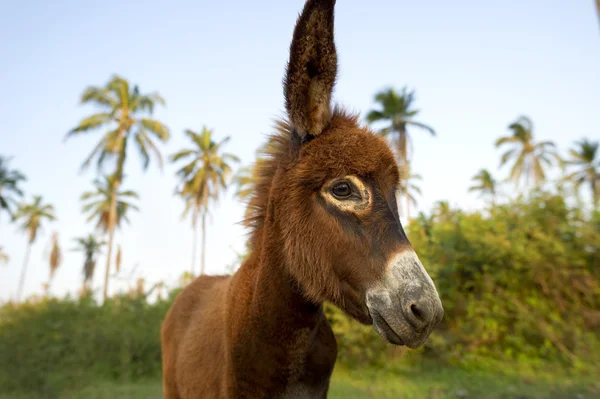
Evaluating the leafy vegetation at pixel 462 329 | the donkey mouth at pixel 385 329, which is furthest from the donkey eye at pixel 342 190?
the leafy vegetation at pixel 462 329

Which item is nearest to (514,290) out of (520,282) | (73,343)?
(520,282)

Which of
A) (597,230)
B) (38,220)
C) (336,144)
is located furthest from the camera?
(38,220)

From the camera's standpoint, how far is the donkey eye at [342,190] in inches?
87.0

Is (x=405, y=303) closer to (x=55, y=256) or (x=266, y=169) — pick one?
(x=266, y=169)

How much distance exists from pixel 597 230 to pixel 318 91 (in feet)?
37.4

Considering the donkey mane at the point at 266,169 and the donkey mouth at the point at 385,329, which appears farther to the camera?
the donkey mane at the point at 266,169

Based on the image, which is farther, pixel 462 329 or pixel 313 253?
pixel 462 329

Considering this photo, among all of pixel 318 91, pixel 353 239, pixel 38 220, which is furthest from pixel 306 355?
pixel 38 220

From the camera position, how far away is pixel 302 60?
2.35 m

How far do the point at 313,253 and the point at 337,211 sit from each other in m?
0.26

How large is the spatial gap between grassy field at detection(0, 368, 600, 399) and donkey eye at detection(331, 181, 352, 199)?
7.28m

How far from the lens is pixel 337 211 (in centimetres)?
219

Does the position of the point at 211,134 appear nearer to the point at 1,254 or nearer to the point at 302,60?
the point at 302,60

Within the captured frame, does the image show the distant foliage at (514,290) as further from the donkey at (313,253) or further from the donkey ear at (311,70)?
the donkey ear at (311,70)
